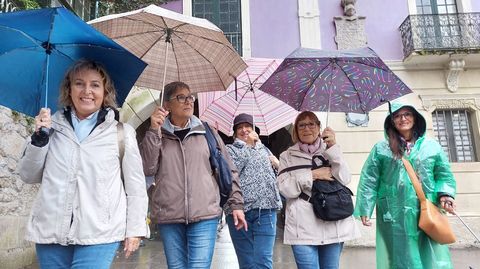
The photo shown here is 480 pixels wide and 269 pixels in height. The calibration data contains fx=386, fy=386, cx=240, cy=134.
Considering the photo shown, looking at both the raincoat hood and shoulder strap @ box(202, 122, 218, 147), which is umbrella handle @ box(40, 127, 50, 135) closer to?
shoulder strap @ box(202, 122, 218, 147)

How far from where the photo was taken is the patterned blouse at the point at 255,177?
12.2 ft

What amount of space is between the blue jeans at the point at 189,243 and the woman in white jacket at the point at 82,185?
1.85ft

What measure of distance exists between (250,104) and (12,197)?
3.93 meters

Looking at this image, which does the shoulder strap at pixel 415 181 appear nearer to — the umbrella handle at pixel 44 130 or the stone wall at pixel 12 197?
the umbrella handle at pixel 44 130

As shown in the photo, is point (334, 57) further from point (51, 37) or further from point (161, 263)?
point (161, 263)

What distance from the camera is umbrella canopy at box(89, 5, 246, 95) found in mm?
3150

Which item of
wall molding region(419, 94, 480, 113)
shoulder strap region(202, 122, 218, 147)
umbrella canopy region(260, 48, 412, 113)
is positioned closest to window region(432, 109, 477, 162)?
wall molding region(419, 94, 480, 113)

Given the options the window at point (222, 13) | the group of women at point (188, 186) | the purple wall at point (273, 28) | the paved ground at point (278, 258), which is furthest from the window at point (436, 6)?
the group of women at point (188, 186)

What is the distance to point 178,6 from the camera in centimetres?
1047

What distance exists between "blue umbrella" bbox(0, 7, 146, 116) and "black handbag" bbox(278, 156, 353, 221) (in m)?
1.69

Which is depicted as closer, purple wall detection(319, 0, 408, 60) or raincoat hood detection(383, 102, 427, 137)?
raincoat hood detection(383, 102, 427, 137)

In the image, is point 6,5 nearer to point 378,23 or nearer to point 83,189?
point 83,189

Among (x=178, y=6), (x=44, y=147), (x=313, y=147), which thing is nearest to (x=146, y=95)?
(x=178, y=6)

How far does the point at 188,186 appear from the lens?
2742mm
